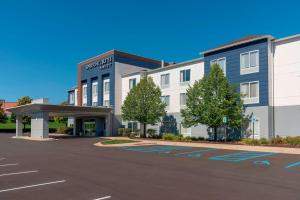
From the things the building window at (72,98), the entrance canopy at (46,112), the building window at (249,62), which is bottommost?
the entrance canopy at (46,112)

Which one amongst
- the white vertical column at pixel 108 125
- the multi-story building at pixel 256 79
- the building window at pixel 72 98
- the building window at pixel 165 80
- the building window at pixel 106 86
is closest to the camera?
the multi-story building at pixel 256 79

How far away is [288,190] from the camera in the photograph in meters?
8.54

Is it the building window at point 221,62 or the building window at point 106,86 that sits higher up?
the building window at point 221,62

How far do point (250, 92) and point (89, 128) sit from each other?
30.1 meters

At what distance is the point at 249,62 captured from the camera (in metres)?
28.5

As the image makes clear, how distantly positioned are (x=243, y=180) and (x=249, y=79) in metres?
20.3

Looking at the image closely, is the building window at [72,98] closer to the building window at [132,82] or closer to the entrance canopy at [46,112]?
the entrance canopy at [46,112]

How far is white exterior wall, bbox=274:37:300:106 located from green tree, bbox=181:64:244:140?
148 inches

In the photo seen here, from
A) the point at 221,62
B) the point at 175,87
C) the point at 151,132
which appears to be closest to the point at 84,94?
the point at 151,132

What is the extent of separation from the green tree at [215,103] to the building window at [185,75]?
18.3ft

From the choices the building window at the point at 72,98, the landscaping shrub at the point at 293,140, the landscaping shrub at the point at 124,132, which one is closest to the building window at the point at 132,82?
the landscaping shrub at the point at 124,132

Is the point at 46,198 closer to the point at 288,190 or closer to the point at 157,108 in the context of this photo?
the point at 288,190

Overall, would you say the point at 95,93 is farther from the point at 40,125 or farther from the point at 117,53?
the point at 40,125

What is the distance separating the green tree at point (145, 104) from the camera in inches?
1439
